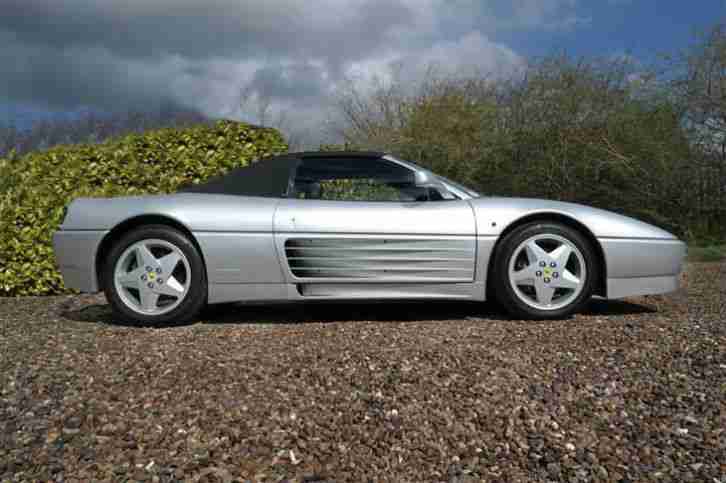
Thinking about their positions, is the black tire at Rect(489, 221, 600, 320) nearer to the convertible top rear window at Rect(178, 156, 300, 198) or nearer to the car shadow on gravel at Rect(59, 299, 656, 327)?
the car shadow on gravel at Rect(59, 299, 656, 327)

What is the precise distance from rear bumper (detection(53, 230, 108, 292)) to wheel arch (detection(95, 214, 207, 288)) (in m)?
0.03

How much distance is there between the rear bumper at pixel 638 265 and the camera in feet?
10.6

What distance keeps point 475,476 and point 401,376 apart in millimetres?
713

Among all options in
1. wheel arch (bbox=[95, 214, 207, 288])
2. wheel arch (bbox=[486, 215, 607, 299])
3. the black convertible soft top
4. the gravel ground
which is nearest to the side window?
the black convertible soft top

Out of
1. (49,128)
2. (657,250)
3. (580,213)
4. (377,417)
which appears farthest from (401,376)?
(49,128)

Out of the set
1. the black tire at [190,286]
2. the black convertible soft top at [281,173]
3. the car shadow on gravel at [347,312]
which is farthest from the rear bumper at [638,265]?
the black tire at [190,286]

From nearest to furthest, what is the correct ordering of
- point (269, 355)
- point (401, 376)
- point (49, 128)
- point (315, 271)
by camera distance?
point (401, 376)
point (269, 355)
point (315, 271)
point (49, 128)

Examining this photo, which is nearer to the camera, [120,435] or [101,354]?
[120,435]

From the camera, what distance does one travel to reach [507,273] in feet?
10.6

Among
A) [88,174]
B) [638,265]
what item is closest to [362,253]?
[638,265]

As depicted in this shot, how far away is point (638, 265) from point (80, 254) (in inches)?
143

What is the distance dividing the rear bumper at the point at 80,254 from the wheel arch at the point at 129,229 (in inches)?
1.0

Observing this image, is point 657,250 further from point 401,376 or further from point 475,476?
point 475,476

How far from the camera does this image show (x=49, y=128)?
781 centimetres
